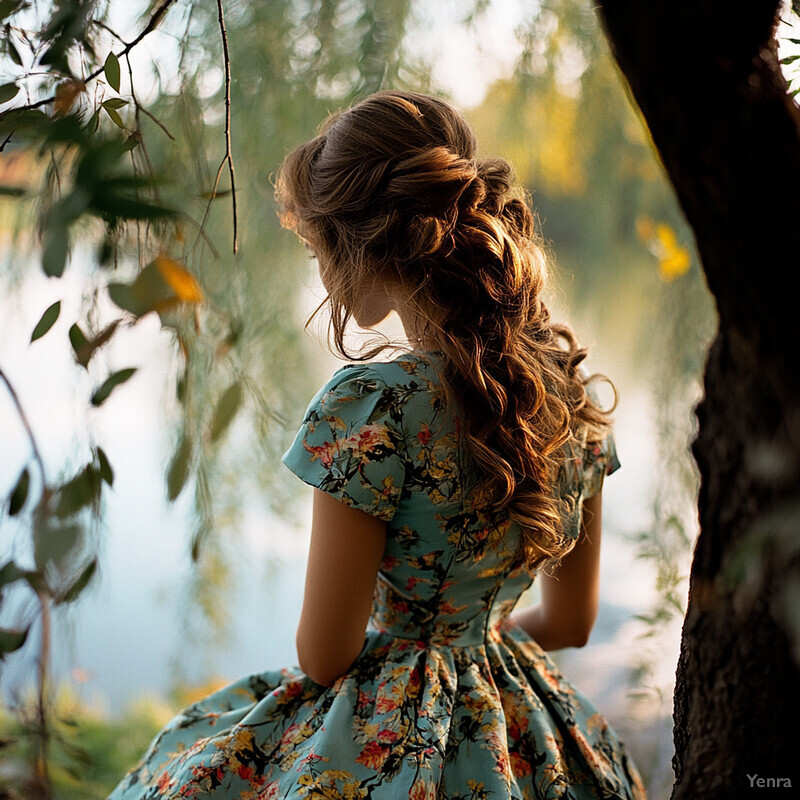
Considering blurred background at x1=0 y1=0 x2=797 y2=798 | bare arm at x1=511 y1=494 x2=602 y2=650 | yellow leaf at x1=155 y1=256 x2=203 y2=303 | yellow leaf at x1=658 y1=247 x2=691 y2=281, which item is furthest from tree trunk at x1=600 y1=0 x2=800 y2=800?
yellow leaf at x1=658 y1=247 x2=691 y2=281

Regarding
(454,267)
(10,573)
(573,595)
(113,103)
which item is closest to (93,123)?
(113,103)

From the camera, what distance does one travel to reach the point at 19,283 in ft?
4.38

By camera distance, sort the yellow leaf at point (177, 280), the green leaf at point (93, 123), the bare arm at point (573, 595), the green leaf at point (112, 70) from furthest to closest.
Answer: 1. the bare arm at point (573, 595)
2. the green leaf at point (112, 70)
3. the green leaf at point (93, 123)
4. the yellow leaf at point (177, 280)

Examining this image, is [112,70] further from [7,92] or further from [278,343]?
[278,343]

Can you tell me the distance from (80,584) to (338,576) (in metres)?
0.34

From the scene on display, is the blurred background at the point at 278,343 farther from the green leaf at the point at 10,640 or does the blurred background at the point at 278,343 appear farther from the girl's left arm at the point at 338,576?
the green leaf at the point at 10,640

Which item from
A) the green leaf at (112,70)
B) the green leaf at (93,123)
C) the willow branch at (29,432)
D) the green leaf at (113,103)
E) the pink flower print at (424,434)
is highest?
the green leaf at (112,70)

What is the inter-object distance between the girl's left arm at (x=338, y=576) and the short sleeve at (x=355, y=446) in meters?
0.02

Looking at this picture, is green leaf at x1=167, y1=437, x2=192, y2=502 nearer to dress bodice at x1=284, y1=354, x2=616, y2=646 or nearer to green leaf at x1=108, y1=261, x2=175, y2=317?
green leaf at x1=108, y1=261, x2=175, y2=317

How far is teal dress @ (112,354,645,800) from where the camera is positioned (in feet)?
2.56

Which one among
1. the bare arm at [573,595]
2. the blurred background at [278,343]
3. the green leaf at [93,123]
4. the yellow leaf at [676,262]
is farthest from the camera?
the yellow leaf at [676,262]

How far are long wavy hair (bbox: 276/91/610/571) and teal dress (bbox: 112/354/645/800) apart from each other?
0.12 feet

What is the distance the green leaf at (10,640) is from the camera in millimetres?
502

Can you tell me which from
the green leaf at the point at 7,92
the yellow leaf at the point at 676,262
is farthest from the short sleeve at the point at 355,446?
the yellow leaf at the point at 676,262
